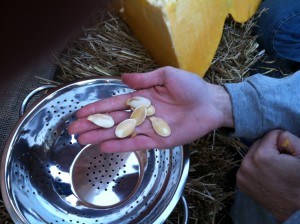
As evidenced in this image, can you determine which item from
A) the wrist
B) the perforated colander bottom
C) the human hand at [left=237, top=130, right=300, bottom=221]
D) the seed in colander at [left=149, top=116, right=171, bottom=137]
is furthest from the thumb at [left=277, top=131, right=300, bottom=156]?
the perforated colander bottom

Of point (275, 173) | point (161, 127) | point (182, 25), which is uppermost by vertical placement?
point (182, 25)

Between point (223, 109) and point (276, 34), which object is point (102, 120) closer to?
point (223, 109)

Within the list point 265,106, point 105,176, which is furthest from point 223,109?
point 105,176

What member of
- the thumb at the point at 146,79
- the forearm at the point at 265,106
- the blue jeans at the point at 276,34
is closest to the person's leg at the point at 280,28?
the blue jeans at the point at 276,34

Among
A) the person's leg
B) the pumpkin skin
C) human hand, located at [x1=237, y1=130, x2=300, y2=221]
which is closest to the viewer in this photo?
human hand, located at [x1=237, y1=130, x2=300, y2=221]

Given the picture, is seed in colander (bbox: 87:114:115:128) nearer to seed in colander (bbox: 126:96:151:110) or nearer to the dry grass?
seed in colander (bbox: 126:96:151:110)

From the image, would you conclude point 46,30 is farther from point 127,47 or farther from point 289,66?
point 289,66

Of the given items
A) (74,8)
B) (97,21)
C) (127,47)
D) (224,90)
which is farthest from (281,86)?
(74,8)
